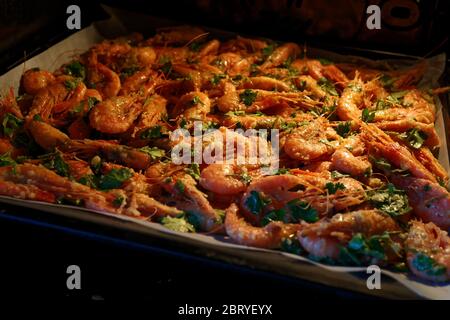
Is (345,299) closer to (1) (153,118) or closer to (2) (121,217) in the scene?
(2) (121,217)

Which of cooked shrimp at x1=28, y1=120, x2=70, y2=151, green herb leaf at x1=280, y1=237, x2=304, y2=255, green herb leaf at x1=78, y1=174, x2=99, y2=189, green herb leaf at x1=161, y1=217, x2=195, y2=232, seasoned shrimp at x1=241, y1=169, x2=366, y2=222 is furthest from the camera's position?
cooked shrimp at x1=28, y1=120, x2=70, y2=151

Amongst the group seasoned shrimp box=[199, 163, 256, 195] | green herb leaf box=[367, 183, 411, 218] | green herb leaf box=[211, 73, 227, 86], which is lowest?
green herb leaf box=[367, 183, 411, 218]

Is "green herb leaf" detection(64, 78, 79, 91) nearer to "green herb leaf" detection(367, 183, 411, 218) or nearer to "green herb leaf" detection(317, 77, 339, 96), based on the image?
"green herb leaf" detection(317, 77, 339, 96)

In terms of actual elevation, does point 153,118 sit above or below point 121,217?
above

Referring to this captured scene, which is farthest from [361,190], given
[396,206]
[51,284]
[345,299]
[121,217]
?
[51,284]

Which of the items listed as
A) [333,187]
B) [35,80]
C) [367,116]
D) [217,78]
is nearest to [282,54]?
[217,78]

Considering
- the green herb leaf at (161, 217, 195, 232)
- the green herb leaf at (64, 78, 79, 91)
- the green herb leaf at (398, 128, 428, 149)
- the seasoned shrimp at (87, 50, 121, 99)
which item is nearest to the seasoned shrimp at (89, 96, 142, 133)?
the seasoned shrimp at (87, 50, 121, 99)

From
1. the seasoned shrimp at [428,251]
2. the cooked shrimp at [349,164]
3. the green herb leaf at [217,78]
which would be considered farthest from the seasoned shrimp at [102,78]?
the seasoned shrimp at [428,251]
